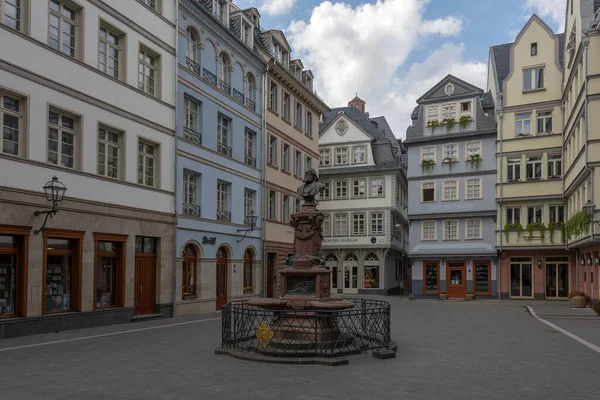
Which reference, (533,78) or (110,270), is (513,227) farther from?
(110,270)

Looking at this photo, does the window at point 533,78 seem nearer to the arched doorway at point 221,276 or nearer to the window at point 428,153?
the window at point 428,153

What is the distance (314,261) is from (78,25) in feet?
35.9

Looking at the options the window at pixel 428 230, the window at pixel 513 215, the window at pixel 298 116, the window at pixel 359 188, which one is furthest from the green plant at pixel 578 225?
the window at pixel 359 188

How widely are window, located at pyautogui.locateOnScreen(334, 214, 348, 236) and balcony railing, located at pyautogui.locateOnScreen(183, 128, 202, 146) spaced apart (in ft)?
76.4

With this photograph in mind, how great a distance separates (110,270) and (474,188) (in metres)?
25.8

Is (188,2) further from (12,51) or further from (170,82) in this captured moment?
(12,51)

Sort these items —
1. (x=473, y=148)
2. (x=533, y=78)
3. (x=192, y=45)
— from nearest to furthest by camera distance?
(x=192, y=45) < (x=533, y=78) < (x=473, y=148)

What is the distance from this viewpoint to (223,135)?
27.8 metres

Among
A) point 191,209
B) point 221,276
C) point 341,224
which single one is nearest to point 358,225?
point 341,224

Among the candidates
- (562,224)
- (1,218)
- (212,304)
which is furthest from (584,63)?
(1,218)

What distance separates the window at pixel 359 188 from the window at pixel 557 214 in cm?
1513

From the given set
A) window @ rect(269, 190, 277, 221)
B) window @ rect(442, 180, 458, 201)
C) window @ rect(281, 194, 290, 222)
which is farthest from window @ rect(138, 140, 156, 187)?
window @ rect(442, 180, 458, 201)

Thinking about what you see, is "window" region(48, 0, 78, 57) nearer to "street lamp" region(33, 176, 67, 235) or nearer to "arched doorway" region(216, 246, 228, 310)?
"street lamp" region(33, 176, 67, 235)

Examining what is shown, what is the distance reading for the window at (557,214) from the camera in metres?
35.0
